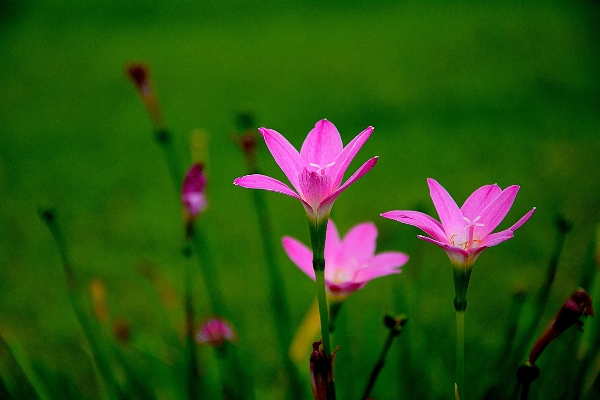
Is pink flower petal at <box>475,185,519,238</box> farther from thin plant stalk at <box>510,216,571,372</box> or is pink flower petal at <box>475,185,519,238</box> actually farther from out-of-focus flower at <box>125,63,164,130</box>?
out-of-focus flower at <box>125,63,164,130</box>

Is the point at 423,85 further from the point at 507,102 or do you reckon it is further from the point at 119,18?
the point at 119,18

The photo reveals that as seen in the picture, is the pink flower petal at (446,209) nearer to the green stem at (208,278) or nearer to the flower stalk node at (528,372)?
the flower stalk node at (528,372)

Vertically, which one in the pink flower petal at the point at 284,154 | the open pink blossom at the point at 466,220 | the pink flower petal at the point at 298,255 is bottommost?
the pink flower petal at the point at 298,255

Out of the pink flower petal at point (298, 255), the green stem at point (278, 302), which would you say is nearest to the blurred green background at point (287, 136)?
the green stem at point (278, 302)

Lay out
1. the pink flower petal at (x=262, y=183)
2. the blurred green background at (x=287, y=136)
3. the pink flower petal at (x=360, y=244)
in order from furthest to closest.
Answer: the blurred green background at (x=287, y=136), the pink flower petal at (x=360, y=244), the pink flower petal at (x=262, y=183)

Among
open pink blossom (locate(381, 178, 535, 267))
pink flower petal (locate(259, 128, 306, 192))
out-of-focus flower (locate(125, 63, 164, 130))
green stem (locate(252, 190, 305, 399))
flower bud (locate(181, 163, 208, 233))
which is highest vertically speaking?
out-of-focus flower (locate(125, 63, 164, 130))

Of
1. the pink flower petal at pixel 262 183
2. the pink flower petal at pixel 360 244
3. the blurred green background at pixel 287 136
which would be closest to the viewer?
the pink flower petal at pixel 262 183

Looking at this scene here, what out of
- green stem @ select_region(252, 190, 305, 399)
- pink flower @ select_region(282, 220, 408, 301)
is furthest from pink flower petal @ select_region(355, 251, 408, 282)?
green stem @ select_region(252, 190, 305, 399)
